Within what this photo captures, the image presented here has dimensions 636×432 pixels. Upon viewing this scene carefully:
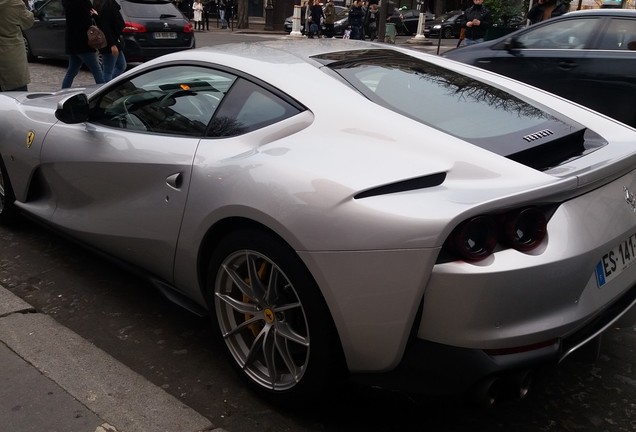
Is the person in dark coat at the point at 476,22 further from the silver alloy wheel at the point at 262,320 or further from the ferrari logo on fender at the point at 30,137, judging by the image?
the silver alloy wheel at the point at 262,320

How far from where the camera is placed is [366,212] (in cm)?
220

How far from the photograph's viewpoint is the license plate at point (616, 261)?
2363 mm

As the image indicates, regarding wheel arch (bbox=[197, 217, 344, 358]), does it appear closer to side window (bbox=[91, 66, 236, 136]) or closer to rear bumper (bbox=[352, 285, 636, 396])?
rear bumper (bbox=[352, 285, 636, 396])

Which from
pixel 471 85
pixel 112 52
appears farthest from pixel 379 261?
pixel 112 52

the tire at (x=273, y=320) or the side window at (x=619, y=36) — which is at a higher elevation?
the side window at (x=619, y=36)

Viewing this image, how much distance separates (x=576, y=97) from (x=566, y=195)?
A: 504cm

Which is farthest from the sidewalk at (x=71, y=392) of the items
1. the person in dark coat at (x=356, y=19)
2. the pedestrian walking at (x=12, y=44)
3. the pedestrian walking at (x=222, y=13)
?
the pedestrian walking at (x=222, y=13)

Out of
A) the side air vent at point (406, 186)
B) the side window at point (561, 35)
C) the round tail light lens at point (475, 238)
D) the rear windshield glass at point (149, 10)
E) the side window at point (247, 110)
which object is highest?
the side window at point (561, 35)

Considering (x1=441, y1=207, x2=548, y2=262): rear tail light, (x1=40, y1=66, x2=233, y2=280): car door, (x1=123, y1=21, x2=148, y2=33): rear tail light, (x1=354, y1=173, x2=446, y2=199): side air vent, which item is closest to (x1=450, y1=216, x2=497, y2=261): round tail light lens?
(x1=441, y1=207, x2=548, y2=262): rear tail light

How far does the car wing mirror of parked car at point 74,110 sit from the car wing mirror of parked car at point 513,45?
17.1 feet

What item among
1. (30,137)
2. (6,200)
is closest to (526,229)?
(30,137)

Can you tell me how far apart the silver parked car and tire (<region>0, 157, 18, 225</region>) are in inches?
45.8

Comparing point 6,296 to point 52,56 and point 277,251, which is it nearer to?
point 277,251

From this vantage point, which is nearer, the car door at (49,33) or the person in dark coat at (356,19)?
the car door at (49,33)
